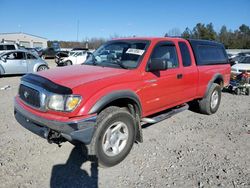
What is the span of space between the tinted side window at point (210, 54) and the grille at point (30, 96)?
12.9 feet

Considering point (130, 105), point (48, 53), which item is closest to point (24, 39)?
point (48, 53)

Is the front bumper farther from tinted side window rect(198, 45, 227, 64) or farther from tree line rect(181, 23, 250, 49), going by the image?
tree line rect(181, 23, 250, 49)

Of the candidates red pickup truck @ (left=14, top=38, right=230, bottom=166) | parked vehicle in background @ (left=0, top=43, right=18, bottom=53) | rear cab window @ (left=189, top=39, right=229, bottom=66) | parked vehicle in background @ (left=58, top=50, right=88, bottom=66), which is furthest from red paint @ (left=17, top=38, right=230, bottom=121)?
parked vehicle in background @ (left=58, top=50, right=88, bottom=66)

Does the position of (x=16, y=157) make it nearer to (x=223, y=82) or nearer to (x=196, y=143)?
(x=196, y=143)

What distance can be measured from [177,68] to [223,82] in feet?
8.71

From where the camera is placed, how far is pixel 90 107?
3102mm

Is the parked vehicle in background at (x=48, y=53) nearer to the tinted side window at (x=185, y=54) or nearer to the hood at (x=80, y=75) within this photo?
the tinted side window at (x=185, y=54)

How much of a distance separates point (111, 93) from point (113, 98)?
0.08 metres

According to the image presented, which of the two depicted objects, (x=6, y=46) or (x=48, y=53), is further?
(x=48, y=53)

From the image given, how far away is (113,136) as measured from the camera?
11.8 ft

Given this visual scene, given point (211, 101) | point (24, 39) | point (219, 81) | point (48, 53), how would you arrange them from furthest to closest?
point (24, 39) → point (48, 53) → point (219, 81) → point (211, 101)

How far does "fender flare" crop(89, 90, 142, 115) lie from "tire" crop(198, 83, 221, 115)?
111 inches

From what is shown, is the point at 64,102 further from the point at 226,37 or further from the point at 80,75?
the point at 226,37

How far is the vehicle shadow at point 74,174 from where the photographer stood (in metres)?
3.08
